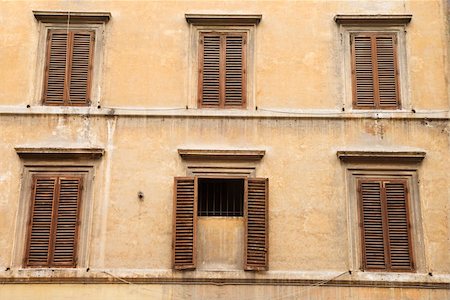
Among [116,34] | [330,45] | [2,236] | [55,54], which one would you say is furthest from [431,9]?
[2,236]

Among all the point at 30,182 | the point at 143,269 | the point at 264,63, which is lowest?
the point at 143,269

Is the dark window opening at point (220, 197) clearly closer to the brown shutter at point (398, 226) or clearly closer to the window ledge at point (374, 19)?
the brown shutter at point (398, 226)

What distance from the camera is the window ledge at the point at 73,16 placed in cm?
1664

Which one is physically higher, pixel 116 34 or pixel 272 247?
pixel 116 34

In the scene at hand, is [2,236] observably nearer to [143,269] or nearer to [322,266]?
[143,269]

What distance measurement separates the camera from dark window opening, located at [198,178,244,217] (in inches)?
617

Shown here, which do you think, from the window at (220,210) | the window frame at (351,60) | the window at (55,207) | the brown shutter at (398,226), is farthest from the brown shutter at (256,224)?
the window at (55,207)

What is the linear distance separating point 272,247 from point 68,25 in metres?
5.89

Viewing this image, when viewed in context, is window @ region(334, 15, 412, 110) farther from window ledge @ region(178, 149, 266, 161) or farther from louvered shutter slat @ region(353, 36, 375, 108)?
window ledge @ region(178, 149, 266, 161)

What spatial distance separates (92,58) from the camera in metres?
16.5

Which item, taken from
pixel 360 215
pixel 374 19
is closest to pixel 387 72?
pixel 374 19

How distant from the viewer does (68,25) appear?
1670 cm

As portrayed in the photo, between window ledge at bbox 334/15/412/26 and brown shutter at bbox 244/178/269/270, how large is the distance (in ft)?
12.0

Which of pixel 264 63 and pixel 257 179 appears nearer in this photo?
pixel 257 179
